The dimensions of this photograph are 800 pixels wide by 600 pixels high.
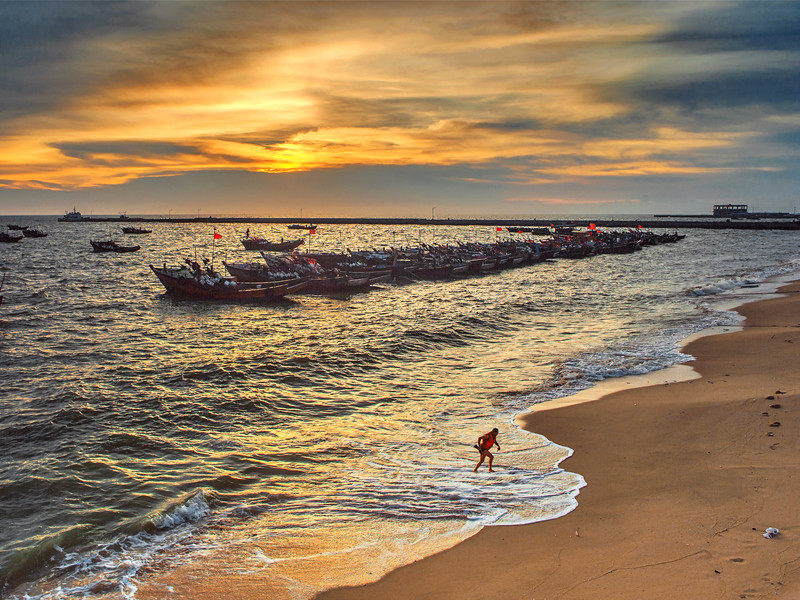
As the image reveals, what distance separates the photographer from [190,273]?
131 ft

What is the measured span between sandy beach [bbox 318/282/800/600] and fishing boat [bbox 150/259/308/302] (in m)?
28.7

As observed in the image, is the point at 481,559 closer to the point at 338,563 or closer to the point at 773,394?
the point at 338,563

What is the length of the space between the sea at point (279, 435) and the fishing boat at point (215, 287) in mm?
4384

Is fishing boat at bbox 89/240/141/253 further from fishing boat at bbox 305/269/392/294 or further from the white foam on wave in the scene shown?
the white foam on wave

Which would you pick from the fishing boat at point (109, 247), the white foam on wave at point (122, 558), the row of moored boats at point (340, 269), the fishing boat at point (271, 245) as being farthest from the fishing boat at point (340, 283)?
the fishing boat at point (109, 247)

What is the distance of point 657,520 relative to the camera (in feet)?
26.8

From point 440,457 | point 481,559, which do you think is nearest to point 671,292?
point 440,457

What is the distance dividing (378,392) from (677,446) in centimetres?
873

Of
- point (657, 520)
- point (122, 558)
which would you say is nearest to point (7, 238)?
point (122, 558)

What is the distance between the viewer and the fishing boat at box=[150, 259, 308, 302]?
126ft

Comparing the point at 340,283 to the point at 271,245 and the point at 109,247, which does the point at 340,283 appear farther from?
the point at 109,247

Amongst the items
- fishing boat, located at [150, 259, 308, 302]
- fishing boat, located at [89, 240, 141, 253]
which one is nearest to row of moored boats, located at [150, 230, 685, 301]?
fishing boat, located at [150, 259, 308, 302]

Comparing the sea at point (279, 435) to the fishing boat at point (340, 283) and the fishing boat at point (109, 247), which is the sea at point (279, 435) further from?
the fishing boat at point (109, 247)

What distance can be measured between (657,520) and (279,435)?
8.62m
